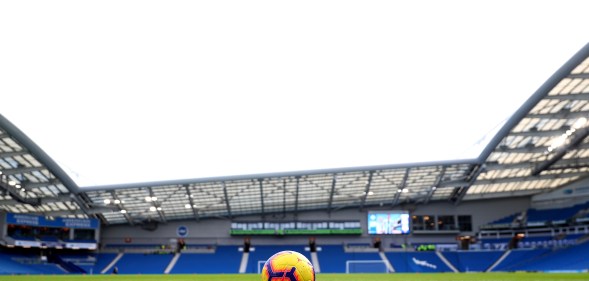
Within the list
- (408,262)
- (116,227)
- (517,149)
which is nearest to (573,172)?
(517,149)

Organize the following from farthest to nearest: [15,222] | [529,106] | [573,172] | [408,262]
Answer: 1. [408,262]
2. [573,172]
3. [15,222]
4. [529,106]

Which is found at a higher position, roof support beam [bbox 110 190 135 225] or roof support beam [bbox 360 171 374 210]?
roof support beam [bbox 360 171 374 210]

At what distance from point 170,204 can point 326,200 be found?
63.4ft

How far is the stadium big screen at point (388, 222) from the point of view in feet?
226

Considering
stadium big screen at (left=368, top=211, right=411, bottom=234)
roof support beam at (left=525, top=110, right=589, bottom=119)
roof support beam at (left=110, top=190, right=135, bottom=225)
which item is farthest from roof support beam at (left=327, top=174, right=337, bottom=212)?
roof support beam at (left=110, top=190, right=135, bottom=225)

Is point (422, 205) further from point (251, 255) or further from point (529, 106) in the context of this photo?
point (529, 106)

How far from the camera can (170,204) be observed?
212 feet

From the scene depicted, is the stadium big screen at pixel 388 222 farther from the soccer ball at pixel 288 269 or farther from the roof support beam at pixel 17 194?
the soccer ball at pixel 288 269

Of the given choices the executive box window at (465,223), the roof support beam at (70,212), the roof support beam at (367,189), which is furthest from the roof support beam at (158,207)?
the executive box window at (465,223)

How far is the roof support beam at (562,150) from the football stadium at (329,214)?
6.2 inches

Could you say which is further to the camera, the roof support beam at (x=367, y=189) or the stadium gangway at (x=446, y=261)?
the stadium gangway at (x=446, y=261)

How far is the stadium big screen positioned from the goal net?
397cm

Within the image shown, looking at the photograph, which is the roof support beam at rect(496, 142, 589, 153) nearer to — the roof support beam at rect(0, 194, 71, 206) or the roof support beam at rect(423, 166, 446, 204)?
the roof support beam at rect(423, 166, 446, 204)

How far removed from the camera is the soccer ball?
973 centimetres
